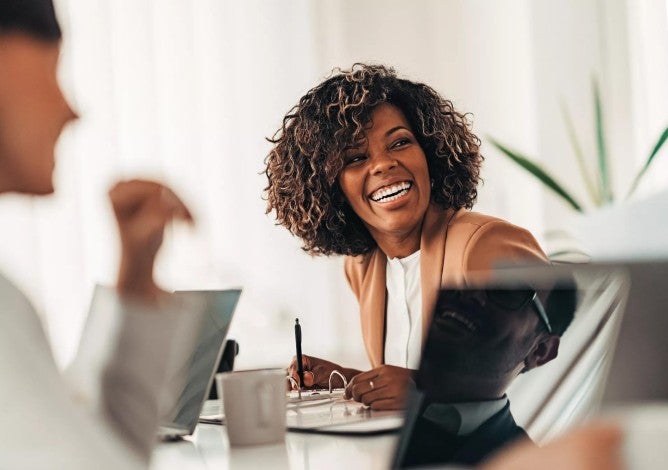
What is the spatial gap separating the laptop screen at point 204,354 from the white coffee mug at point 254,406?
0.37 feet

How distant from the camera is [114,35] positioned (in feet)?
9.46

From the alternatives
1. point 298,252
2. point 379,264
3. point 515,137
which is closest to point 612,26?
point 515,137

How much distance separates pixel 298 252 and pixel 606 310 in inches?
114

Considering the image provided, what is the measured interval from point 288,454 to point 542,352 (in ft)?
1.37

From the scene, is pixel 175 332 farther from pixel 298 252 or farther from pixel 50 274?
pixel 298 252

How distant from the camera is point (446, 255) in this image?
1893mm

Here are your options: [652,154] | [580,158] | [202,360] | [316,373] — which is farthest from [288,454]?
[580,158]

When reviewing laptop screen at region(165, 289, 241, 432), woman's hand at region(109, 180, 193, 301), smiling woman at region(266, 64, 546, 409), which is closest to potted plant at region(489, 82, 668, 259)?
smiling woman at region(266, 64, 546, 409)

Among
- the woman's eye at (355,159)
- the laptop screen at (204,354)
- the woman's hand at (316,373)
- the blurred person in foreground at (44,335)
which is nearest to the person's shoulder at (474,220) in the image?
the woman's eye at (355,159)

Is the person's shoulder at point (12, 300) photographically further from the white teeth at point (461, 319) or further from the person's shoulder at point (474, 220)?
the person's shoulder at point (474, 220)

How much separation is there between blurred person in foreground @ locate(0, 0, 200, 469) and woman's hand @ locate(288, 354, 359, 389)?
3.31 ft

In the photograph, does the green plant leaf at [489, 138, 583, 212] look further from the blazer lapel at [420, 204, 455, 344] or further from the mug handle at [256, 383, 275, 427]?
the mug handle at [256, 383, 275, 427]

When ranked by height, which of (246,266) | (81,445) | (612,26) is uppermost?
(612,26)

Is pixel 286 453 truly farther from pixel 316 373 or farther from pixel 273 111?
pixel 273 111
